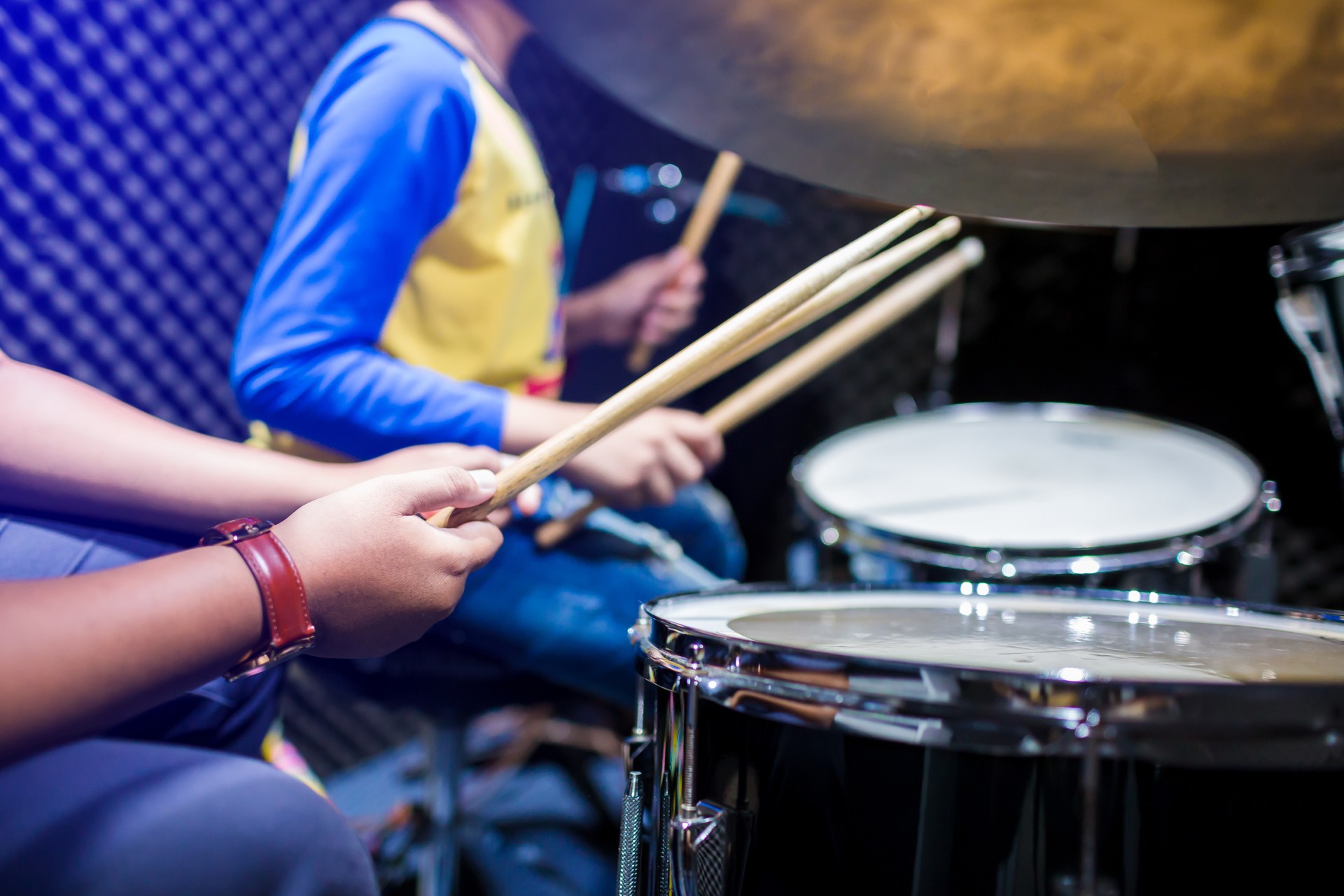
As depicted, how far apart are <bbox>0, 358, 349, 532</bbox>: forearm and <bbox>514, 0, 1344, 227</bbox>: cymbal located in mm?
382

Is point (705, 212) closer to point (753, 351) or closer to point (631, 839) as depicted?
point (753, 351)

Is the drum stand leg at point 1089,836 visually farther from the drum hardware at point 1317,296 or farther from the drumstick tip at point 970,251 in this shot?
the drumstick tip at point 970,251

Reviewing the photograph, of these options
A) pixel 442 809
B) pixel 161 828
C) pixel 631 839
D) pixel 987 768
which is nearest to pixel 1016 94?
pixel 987 768

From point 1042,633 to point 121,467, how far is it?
556mm

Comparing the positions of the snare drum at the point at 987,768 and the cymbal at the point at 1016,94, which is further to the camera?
the cymbal at the point at 1016,94

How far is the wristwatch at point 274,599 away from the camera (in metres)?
0.39

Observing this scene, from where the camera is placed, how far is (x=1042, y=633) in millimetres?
537

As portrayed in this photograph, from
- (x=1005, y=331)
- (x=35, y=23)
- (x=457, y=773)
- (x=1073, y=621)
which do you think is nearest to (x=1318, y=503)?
(x=1005, y=331)

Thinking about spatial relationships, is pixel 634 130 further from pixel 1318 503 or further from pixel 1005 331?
pixel 1318 503

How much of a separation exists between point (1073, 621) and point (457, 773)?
72 centimetres

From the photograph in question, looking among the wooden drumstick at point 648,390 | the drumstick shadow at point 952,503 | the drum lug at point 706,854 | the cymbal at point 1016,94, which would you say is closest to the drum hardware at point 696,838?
the drum lug at point 706,854

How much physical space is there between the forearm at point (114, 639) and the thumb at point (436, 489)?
80mm

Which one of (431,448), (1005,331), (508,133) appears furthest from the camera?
(1005,331)

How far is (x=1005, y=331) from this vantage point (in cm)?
160
